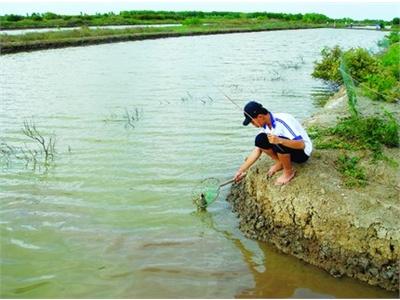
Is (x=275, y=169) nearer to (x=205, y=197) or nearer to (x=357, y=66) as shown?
(x=205, y=197)

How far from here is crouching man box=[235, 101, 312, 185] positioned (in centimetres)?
478

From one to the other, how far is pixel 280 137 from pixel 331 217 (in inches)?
36.1

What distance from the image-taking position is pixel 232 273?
177 inches

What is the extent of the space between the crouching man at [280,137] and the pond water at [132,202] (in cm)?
94

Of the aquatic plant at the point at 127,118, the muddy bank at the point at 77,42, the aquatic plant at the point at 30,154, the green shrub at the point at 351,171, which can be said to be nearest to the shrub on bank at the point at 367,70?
the green shrub at the point at 351,171

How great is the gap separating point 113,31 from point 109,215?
1231 inches

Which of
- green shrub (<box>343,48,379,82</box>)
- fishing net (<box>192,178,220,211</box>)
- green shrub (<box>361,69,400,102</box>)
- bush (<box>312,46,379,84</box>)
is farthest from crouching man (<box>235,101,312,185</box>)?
green shrub (<box>343,48,379,82</box>)

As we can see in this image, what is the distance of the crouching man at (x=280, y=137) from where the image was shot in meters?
4.78

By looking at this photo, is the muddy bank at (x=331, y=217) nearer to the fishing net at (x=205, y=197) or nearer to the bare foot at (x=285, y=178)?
the bare foot at (x=285, y=178)

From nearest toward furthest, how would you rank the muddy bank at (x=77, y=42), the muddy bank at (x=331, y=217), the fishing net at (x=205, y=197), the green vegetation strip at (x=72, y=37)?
the muddy bank at (x=331, y=217), the fishing net at (x=205, y=197), the muddy bank at (x=77, y=42), the green vegetation strip at (x=72, y=37)

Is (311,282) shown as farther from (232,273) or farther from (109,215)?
(109,215)

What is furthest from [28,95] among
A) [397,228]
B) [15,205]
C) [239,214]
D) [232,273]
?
[397,228]

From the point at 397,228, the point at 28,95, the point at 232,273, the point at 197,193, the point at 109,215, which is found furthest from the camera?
the point at 28,95

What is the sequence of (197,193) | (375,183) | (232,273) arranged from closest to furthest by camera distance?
1. (232,273)
2. (375,183)
3. (197,193)
